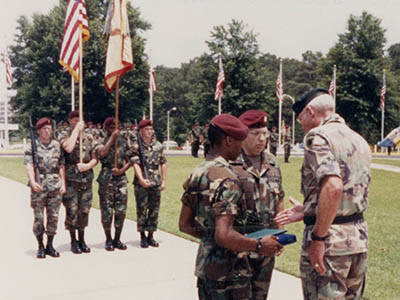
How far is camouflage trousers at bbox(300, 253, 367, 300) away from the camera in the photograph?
3305mm

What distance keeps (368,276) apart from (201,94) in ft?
153

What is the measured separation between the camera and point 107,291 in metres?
5.48

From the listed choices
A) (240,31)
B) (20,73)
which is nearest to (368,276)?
(20,73)

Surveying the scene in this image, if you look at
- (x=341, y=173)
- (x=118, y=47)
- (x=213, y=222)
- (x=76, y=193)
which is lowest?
(x=76, y=193)

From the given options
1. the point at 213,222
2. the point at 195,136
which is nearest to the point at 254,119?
the point at 213,222

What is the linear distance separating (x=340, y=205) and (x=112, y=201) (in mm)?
4747

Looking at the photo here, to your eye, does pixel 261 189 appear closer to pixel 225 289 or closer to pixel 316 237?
pixel 316 237

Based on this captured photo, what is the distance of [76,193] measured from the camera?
735 cm

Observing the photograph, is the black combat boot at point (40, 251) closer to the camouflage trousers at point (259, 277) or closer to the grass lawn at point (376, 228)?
the grass lawn at point (376, 228)

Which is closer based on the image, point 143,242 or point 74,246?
point 74,246

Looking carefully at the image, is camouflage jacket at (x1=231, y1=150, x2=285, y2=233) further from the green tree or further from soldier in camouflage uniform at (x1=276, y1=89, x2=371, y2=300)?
the green tree

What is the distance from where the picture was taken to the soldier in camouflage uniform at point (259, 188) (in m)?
3.70

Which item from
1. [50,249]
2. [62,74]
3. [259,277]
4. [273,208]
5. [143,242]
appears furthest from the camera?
[62,74]

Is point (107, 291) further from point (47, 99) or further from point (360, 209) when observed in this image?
point (47, 99)
